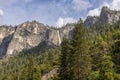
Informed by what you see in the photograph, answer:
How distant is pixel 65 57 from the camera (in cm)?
6297

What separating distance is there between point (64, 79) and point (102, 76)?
384 inches

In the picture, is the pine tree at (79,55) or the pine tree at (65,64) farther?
the pine tree at (65,64)

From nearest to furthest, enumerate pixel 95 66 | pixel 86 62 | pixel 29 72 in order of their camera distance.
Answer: pixel 86 62
pixel 95 66
pixel 29 72

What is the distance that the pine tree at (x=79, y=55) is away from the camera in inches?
2201

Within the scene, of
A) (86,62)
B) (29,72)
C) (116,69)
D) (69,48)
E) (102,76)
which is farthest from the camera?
(29,72)

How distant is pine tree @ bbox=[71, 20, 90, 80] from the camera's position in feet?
183

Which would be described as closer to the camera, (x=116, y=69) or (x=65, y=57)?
(x=65, y=57)

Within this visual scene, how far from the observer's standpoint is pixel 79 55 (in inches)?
2219

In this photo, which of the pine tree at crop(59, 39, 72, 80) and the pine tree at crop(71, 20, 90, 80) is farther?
the pine tree at crop(59, 39, 72, 80)

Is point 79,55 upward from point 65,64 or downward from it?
upward

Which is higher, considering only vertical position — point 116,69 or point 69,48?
point 69,48

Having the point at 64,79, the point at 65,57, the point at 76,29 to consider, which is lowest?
the point at 64,79

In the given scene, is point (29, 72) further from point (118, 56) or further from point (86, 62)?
point (86, 62)

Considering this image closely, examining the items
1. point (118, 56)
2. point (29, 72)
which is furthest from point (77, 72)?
point (29, 72)
